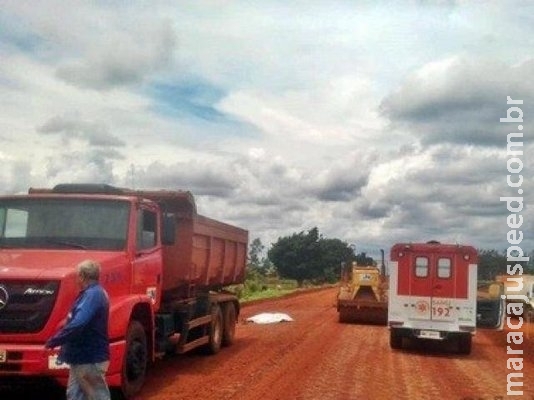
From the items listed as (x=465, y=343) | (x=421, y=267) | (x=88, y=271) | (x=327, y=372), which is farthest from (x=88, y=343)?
(x=465, y=343)

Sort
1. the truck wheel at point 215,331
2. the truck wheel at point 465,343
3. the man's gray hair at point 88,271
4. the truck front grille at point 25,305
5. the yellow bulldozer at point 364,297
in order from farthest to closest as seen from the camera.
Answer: the yellow bulldozer at point 364,297 < the truck wheel at point 465,343 < the truck wheel at point 215,331 < the truck front grille at point 25,305 < the man's gray hair at point 88,271

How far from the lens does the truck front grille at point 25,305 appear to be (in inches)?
325

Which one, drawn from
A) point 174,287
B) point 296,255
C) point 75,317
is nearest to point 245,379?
point 174,287

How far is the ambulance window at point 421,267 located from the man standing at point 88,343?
11.4 m

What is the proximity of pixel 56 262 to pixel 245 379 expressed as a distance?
404 cm

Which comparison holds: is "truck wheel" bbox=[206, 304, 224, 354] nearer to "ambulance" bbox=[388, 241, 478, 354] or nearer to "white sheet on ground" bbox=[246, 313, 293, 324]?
"ambulance" bbox=[388, 241, 478, 354]

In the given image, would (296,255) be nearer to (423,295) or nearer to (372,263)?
(372,263)

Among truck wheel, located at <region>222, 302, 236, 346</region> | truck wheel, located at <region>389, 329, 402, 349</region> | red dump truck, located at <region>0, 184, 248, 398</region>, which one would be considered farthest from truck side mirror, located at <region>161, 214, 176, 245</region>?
truck wheel, located at <region>389, 329, 402, 349</region>

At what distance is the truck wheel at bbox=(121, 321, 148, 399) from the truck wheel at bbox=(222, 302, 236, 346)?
233 inches

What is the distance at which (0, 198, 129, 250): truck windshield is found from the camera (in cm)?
966

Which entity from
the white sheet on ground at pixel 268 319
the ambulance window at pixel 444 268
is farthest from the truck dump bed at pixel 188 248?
the white sheet on ground at pixel 268 319

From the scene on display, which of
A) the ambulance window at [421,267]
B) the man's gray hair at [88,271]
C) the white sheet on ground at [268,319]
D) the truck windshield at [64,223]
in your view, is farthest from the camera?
the white sheet on ground at [268,319]

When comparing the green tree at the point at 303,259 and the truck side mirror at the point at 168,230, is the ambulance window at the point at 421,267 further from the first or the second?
the green tree at the point at 303,259

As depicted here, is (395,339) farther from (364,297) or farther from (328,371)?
(364,297)
